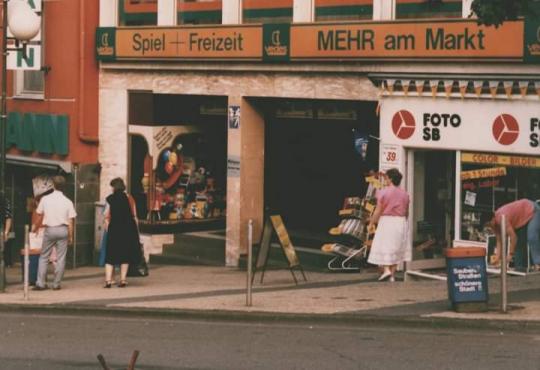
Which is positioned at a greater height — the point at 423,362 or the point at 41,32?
the point at 41,32

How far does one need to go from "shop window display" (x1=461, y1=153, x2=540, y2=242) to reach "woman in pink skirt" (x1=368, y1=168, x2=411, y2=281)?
1095mm

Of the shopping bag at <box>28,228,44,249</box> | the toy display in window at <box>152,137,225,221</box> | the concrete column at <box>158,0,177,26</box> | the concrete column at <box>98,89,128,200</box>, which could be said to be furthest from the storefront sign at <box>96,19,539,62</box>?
the shopping bag at <box>28,228,44,249</box>

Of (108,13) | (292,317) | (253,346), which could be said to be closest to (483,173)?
(292,317)

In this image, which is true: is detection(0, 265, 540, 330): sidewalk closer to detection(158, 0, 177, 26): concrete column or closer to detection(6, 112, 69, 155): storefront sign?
detection(6, 112, 69, 155): storefront sign

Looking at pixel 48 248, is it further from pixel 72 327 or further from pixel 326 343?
pixel 326 343

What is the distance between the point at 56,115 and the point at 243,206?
4.91 m

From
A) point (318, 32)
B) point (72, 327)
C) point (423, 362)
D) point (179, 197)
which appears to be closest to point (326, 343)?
point (423, 362)

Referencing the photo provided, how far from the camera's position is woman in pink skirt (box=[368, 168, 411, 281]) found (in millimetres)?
20375

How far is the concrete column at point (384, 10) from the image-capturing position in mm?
22234

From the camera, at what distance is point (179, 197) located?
27203mm

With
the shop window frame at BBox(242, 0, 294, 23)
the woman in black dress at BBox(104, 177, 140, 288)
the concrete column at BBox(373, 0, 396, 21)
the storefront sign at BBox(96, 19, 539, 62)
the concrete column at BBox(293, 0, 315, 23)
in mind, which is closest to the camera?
the woman in black dress at BBox(104, 177, 140, 288)

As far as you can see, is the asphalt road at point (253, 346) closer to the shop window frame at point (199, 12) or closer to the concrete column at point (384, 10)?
the concrete column at point (384, 10)

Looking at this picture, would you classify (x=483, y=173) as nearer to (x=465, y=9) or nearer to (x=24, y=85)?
(x=465, y=9)

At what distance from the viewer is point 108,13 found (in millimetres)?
27188
